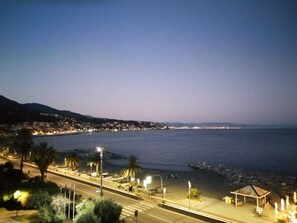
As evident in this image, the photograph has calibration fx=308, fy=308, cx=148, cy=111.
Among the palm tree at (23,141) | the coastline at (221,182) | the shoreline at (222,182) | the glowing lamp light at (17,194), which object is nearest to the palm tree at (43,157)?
the glowing lamp light at (17,194)

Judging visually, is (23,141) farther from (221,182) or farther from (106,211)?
(221,182)

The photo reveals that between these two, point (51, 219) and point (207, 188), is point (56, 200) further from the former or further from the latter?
point (207, 188)

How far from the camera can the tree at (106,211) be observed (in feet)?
89.1

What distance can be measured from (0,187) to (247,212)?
2991 centimetres

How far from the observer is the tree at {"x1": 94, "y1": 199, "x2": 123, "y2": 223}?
27.2m

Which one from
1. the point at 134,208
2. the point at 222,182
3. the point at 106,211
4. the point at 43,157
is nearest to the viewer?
the point at 106,211

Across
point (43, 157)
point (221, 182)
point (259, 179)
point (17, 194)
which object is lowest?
point (259, 179)

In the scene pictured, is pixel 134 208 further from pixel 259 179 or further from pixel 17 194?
pixel 259 179

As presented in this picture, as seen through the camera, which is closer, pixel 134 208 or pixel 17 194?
pixel 134 208

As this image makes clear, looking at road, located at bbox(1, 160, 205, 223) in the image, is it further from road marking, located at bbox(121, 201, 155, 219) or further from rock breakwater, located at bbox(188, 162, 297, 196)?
rock breakwater, located at bbox(188, 162, 297, 196)

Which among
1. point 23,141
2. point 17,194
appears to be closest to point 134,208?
point 17,194

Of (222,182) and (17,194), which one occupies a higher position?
(17,194)

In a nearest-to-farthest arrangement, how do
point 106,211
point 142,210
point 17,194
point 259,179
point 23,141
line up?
point 106,211 → point 142,210 → point 17,194 → point 23,141 → point 259,179

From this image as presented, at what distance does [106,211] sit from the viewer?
2742cm
